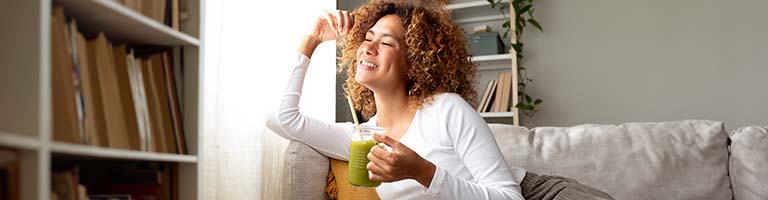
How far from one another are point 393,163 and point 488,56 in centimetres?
250

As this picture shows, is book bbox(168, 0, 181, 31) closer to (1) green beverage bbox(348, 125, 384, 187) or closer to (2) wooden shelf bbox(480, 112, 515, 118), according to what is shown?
(1) green beverage bbox(348, 125, 384, 187)

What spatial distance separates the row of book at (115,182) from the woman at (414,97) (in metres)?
0.65

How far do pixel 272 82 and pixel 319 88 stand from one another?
47cm

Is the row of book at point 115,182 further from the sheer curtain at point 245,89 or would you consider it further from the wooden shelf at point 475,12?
the wooden shelf at point 475,12

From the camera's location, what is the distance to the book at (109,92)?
1.01 m

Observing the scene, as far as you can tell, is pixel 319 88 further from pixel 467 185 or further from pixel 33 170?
pixel 33 170

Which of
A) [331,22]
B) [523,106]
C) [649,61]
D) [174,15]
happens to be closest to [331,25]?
[331,22]

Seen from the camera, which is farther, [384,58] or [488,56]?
[488,56]

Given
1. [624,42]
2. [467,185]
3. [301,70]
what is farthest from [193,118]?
[624,42]

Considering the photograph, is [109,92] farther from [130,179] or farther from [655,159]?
[655,159]

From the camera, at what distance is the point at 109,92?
1.03 metres

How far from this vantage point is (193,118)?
4.17 feet

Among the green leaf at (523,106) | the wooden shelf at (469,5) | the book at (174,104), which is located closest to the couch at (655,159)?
the book at (174,104)

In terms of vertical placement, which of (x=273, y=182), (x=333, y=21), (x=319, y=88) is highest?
(x=333, y=21)
